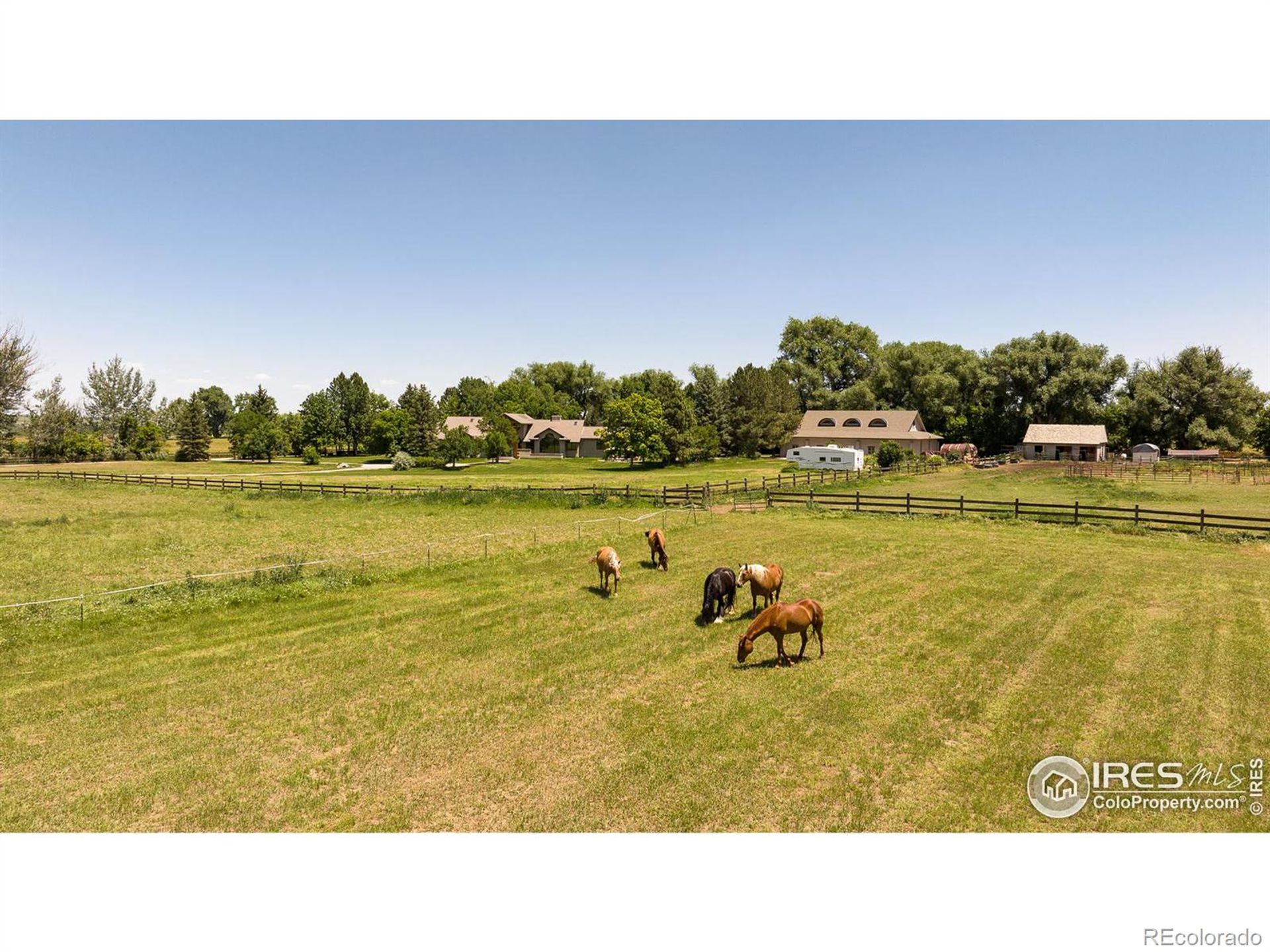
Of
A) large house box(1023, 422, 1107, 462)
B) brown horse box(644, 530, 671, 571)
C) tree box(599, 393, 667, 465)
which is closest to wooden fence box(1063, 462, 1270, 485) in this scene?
large house box(1023, 422, 1107, 462)

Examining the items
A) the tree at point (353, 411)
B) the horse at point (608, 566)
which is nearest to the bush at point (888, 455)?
the horse at point (608, 566)

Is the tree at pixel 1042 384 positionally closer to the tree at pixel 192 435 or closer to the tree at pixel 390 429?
the tree at pixel 390 429

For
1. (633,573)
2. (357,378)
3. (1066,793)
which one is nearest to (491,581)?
(633,573)

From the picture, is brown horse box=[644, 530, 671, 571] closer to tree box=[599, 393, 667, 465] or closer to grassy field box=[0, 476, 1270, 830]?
grassy field box=[0, 476, 1270, 830]

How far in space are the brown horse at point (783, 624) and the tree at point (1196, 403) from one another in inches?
2917

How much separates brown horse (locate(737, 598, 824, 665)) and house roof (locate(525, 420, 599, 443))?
71.7 metres

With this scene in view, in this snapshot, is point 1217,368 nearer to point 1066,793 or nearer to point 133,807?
point 1066,793

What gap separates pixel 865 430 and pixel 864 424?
98cm

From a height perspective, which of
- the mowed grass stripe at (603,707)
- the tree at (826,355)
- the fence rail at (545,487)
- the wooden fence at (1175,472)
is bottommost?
the mowed grass stripe at (603,707)

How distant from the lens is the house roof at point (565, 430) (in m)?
83.9

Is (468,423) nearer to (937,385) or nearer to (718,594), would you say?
→ (937,385)

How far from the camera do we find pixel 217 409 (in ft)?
444

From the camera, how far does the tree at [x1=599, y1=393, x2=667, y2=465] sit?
213 feet

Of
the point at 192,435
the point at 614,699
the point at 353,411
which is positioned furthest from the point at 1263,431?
the point at 192,435
